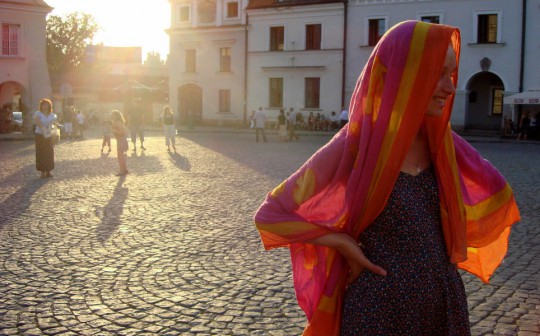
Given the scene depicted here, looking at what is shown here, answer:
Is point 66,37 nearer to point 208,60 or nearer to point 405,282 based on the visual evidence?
point 208,60

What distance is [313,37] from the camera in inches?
1713

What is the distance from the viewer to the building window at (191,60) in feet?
162

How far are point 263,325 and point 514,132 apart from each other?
3368cm

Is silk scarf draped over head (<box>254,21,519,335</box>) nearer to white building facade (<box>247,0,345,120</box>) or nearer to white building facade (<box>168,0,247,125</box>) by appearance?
white building facade (<box>247,0,345,120</box>)

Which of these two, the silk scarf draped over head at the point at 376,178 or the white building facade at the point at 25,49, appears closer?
the silk scarf draped over head at the point at 376,178

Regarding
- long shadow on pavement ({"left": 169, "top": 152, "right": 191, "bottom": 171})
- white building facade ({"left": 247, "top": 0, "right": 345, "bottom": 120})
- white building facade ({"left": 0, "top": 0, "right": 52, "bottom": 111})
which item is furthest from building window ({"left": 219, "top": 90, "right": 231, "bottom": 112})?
long shadow on pavement ({"left": 169, "top": 152, "right": 191, "bottom": 171})

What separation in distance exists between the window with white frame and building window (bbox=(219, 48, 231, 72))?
1852cm

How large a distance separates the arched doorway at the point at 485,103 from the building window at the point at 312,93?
33.1 feet

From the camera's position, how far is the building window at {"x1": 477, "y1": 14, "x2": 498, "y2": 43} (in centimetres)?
3716

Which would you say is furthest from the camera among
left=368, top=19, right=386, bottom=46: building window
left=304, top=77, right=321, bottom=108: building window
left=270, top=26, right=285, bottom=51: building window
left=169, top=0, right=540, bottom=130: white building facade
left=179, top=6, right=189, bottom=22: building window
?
left=179, top=6, right=189, bottom=22: building window

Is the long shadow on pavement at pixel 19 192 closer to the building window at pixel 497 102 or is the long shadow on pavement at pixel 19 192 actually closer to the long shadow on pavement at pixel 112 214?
the long shadow on pavement at pixel 112 214

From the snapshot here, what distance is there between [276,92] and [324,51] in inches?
198

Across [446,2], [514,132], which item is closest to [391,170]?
[514,132]

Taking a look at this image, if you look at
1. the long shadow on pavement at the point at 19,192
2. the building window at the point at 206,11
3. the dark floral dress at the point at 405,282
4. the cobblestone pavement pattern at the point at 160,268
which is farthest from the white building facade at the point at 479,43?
the dark floral dress at the point at 405,282
